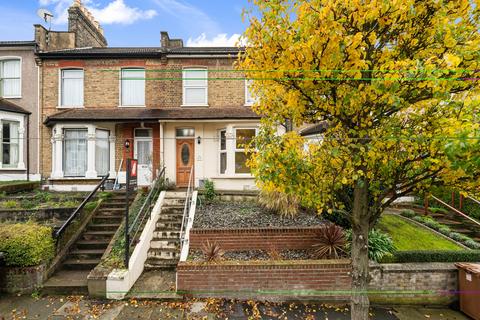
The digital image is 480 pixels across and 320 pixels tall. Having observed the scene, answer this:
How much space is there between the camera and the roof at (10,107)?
10828 mm

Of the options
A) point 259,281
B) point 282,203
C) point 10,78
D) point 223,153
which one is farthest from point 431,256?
point 10,78

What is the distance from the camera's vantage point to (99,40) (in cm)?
1471

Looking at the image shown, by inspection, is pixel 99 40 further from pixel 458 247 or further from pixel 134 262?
pixel 458 247

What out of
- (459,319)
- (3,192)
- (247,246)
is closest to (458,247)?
(459,319)

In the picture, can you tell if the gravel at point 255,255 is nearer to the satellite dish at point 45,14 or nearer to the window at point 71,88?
the window at point 71,88

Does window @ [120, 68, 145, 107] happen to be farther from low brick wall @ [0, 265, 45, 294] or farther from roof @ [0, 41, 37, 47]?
low brick wall @ [0, 265, 45, 294]

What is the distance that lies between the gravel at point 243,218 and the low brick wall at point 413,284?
2.01 m

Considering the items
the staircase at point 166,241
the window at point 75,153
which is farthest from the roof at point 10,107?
the staircase at point 166,241

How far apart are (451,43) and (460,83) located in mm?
559

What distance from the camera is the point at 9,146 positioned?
11.4 m

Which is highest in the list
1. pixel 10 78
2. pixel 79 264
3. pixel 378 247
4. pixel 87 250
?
pixel 10 78

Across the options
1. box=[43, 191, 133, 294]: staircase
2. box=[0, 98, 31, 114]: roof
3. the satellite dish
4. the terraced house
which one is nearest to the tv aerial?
the satellite dish

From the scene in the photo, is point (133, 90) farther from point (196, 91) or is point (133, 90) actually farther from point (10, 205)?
point (10, 205)

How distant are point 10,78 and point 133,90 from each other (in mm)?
6292
